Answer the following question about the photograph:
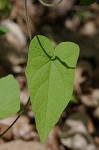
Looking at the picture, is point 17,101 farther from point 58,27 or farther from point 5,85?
point 58,27

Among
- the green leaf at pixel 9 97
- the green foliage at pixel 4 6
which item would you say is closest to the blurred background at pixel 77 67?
the green foliage at pixel 4 6

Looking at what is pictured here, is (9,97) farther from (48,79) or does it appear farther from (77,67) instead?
(77,67)

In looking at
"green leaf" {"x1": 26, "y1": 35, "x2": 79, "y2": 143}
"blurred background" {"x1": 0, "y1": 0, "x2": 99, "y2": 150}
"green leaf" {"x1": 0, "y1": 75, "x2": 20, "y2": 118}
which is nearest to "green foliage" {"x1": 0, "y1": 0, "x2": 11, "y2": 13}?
"blurred background" {"x1": 0, "y1": 0, "x2": 99, "y2": 150}

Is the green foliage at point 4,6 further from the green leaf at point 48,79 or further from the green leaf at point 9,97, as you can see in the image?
the green leaf at point 48,79

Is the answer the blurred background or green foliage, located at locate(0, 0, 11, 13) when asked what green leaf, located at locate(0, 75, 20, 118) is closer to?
the blurred background

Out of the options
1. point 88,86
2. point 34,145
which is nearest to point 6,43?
point 88,86

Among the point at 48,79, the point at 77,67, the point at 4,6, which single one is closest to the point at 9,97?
the point at 48,79
